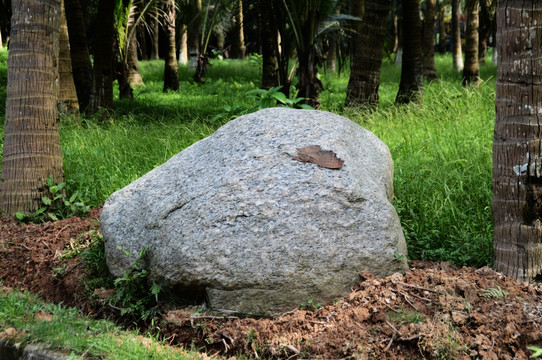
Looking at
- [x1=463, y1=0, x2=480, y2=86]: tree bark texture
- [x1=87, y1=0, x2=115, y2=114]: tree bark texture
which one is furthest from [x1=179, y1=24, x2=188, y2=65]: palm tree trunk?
[x1=87, y1=0, x2=115, y2=114]: tree bark texture

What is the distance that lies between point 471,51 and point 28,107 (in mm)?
10289

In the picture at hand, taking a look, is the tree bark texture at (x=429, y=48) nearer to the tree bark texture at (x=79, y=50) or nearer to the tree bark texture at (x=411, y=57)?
the tree bark texture at (x=411, y=57)

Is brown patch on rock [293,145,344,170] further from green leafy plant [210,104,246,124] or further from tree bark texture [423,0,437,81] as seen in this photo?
tree bark texture [423,0,437,81]

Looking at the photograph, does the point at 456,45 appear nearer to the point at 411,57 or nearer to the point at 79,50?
the point at 411,57

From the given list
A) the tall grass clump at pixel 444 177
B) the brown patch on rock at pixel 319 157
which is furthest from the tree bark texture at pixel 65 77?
the brown patch on rock at pixel 319 157

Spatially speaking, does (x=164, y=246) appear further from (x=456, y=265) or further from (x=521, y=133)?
(x=521, y=133)

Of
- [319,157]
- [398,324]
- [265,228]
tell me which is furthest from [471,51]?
[398,324]

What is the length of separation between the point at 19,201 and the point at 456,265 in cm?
397

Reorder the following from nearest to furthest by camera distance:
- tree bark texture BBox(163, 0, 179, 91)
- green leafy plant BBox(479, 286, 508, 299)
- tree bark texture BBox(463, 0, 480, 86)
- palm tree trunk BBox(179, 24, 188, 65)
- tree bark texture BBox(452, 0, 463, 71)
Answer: green leafy plant BBox(479, 286, 508, 299) < tree bark texture BBox(463, 0, 480, 86) < tree bark texture BBox(163, 0, 179, 91) < tree bark texture BBox(452, 0, 463, 71) < palm tree trunk BBox(179, 24, 188, 65)

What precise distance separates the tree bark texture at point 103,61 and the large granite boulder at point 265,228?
246 inches

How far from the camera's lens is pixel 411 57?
998 cm

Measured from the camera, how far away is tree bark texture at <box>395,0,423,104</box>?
382 inches

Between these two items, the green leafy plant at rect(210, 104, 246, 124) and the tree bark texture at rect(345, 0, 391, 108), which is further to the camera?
the tree bark texture at rect(345, 0, 391, 108)

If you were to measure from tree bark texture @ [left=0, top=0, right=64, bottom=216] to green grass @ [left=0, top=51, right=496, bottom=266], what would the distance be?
1.86 ft
